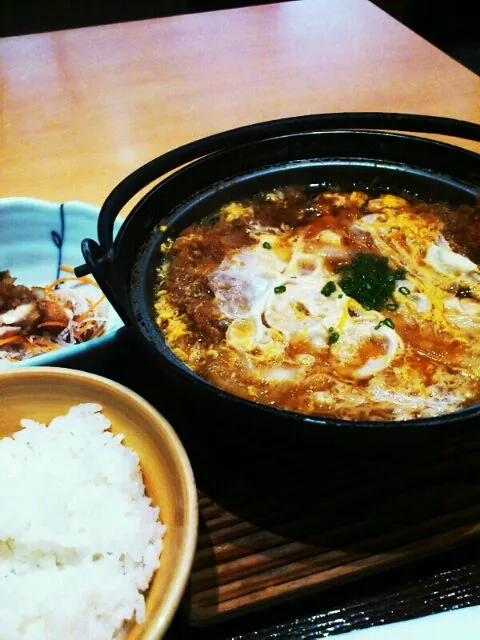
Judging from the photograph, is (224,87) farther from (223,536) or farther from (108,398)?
(223,536)

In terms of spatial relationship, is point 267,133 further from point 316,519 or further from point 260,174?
point 316,519

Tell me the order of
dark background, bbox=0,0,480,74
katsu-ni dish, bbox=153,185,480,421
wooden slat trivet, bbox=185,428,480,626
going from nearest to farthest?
wooden slat trivet, bbox=185,428,480,626 → katsu-ni dish, bbox=153,185,480,421 → dark background, bbox=0,0,480,74

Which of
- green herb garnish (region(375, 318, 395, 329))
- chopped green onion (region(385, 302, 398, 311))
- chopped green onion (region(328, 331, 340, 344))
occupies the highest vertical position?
chopped green onion (region(385, 302, 398, 311))

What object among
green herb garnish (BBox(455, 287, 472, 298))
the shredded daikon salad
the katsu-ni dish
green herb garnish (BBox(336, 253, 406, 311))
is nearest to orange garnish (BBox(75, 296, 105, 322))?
the shredded daikon salad

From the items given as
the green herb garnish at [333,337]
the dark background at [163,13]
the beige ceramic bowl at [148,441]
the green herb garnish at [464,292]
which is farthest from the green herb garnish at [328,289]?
the dark background at [163,13]

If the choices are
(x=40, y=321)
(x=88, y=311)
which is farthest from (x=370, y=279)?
(x=40, y=321)

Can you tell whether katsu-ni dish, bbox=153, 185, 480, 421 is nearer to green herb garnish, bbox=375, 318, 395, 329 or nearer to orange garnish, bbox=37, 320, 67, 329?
green herb garnish, bbox=375, 318, 395, 329

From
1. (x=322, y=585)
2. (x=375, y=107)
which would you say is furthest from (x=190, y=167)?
(x=375, y=107)
